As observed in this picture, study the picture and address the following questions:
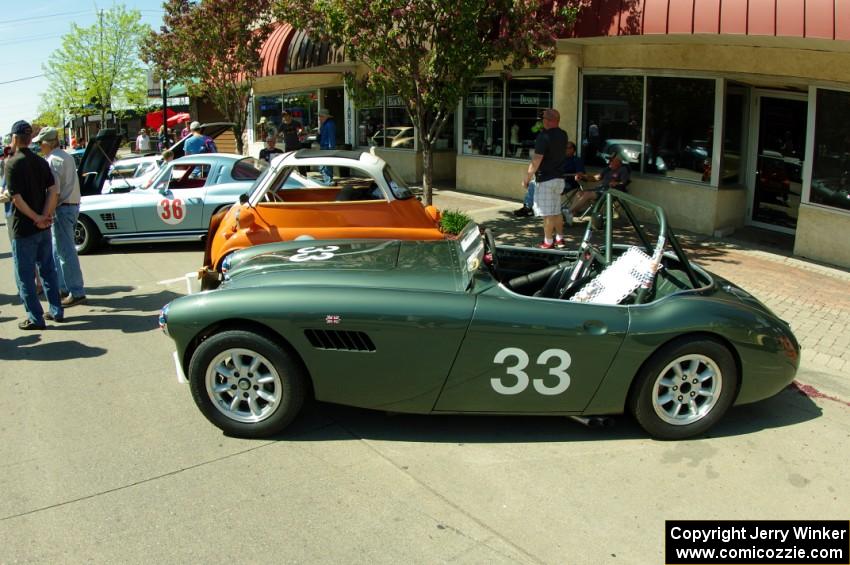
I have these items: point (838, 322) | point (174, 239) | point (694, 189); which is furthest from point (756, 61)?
point (174, 239)

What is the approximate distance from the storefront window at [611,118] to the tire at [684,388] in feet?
26.1

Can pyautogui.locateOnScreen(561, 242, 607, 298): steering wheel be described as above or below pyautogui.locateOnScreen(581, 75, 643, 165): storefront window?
below

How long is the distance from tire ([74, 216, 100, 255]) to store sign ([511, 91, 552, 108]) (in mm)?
7566

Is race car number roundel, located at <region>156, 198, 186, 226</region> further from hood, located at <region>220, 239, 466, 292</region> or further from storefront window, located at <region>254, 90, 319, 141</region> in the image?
storefront window, located at <region>254, 90, 319, 141</region>

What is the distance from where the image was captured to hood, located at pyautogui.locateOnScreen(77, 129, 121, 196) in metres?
10.6

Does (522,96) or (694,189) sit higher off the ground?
(522,96)

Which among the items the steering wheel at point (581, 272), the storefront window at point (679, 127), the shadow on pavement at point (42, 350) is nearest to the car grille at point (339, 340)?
the steering wheel at point (581, 272)

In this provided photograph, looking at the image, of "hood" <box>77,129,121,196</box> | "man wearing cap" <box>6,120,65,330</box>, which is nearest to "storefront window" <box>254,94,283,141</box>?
"hood" <box>77,129,121,196</box>

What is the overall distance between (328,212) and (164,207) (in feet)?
11.9

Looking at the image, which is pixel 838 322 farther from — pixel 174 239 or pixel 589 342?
pixel 174 239

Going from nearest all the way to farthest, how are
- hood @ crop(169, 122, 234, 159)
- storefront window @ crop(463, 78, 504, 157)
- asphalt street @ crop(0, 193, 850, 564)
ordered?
1. asphalt street @ crop(0, 193, 850, 564)
2. storefront window @ crop(463, 78, 504, 157)
3. hood @ crop(169, 122, 234, 159)

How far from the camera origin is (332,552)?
3.51 m

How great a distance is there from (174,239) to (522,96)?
678cm

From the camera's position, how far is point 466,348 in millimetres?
4422
